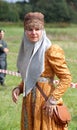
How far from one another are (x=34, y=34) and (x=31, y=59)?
26 centimetres

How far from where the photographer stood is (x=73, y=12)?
287 feet

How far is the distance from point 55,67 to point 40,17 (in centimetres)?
52

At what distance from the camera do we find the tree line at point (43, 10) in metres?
75.5

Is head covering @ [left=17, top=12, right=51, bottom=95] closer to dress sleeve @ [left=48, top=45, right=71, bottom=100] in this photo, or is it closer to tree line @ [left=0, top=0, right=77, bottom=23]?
dress sleeve @ [left=48, top=45, right=71, bottom=100]

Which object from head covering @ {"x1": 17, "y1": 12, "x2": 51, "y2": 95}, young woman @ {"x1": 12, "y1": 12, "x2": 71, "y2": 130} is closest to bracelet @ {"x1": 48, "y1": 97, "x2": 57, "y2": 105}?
young woman @ {"x1": 12, "y1": 12, "x2": 71, "y2": 130}

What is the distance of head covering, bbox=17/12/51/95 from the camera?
435cm

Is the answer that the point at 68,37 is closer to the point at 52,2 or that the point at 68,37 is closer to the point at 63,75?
the point at 63,75

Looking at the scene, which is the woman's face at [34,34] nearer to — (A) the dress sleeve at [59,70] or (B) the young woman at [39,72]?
(B) the young woman at [39,72]

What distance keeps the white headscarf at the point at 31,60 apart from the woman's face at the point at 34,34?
0.04 meters

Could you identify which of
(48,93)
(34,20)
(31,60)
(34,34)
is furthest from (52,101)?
(34,20)

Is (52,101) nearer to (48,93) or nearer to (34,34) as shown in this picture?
(48,93)

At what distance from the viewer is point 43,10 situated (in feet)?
283

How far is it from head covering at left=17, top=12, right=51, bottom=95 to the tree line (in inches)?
2714

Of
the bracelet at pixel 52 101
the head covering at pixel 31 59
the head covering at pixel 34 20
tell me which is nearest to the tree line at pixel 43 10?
the head covering at pixel 31 59
